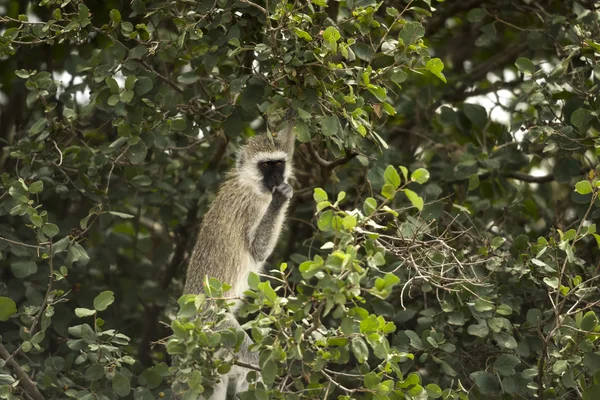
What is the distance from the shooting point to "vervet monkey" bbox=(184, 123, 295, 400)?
5383mm

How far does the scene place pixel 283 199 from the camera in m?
5.32

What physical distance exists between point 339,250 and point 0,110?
14.0 feet

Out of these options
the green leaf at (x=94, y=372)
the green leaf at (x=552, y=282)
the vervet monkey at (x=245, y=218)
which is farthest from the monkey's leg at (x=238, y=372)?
the green leaf at (x=552, y=282)

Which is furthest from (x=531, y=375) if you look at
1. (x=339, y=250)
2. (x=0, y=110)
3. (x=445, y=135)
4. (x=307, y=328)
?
(x=0, y=110)

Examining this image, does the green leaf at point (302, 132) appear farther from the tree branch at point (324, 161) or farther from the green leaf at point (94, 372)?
the green leaf at point (94, 372)

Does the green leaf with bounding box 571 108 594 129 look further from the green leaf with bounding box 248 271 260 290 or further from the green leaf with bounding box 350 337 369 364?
the green leaf with bounding box 248 271 260 290

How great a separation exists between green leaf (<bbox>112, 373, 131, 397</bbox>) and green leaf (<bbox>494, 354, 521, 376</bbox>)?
1877mm

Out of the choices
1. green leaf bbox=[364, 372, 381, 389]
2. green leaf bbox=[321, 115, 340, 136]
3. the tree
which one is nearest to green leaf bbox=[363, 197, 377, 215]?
the tree

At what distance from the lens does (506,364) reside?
459 cm

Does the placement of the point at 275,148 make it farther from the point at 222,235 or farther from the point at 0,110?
the point at 0,110

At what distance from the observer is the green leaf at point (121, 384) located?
14.1ft

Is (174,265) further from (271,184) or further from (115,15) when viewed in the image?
(115,15)

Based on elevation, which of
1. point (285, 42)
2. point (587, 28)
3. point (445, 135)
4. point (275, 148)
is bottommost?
point (445, 135)

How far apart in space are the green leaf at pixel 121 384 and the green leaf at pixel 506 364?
188 cm
